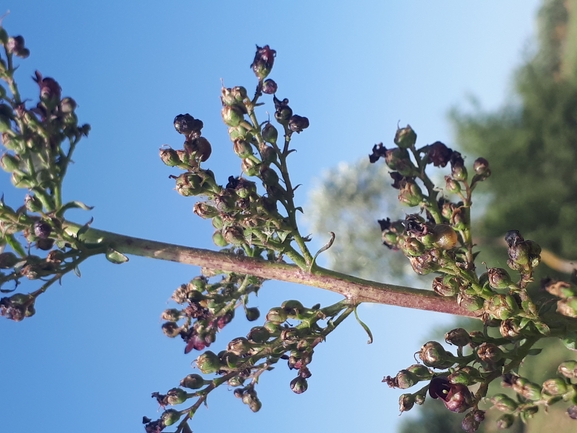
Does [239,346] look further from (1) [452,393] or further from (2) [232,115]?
(2) [232,115]

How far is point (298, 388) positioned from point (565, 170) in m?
18.4

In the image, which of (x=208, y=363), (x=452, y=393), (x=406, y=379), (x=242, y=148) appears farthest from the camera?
(x=242, y=148)

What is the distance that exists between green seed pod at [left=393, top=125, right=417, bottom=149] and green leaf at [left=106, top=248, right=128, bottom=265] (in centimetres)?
162

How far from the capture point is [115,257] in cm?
283

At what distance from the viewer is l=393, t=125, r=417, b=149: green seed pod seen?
9.74 feet

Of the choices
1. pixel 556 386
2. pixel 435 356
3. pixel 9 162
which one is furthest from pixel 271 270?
pixel 9 162

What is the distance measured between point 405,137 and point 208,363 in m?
1.63

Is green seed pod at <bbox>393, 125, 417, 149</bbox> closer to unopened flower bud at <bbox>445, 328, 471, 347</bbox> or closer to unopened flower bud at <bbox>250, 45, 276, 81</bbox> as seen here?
unopened flower bud at <bbox>250, 45, 276, 81</bbox>

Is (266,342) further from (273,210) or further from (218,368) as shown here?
(273,210)

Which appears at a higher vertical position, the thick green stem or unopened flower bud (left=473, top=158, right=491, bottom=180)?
unopened flower bud (left=473, top=158, right=491, bottom=180)

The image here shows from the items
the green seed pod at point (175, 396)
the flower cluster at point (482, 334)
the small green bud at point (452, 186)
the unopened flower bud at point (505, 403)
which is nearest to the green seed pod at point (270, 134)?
the flower cluster at point (482, 334)

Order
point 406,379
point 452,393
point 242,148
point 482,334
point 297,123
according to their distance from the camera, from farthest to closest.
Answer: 1. point 297,123
2. point 242,148
3. point 482,334
4. point 406,379
5. point 452,393

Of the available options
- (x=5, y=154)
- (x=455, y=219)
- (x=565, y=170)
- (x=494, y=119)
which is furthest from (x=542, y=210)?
(x=5, y=154)

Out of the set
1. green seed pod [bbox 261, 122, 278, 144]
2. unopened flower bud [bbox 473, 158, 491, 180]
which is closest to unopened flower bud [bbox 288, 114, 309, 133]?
green seed pod [bbox 261, 122, 278, 144]
